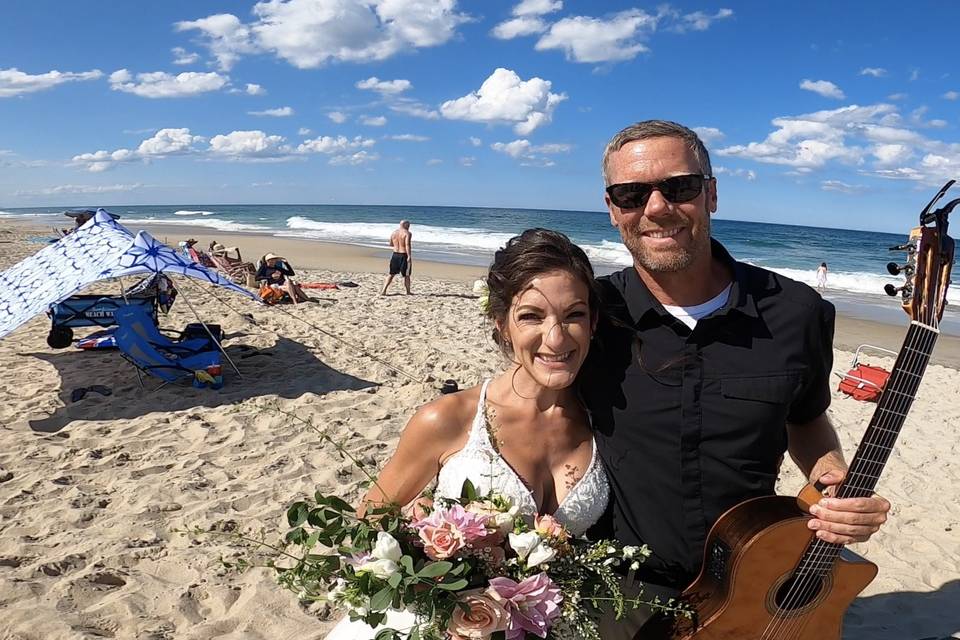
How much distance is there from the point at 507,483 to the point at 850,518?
935 mm

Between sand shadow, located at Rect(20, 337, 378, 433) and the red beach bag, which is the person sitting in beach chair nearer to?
sand shadow, located at Rect(20, 337, 378, 433)

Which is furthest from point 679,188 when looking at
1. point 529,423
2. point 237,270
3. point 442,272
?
point 442,272

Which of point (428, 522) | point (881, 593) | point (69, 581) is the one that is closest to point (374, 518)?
point (428, 522)

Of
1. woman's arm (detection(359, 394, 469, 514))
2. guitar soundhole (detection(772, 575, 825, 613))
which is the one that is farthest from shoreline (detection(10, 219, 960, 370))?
woman's arm (detection(359, 394, 469, 514))

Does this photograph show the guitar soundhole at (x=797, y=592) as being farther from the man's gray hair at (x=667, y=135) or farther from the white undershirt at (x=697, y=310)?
the man's gray hair at (x=667, y=135)

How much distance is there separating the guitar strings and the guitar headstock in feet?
0.14

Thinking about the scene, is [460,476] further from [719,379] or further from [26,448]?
[26,448]

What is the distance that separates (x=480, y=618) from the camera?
143 centimetres

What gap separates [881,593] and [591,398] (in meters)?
2.84

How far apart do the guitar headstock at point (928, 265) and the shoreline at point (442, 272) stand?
863 cm

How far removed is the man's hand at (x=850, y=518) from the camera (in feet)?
5.74

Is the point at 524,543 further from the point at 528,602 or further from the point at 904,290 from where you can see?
the point at 904,290

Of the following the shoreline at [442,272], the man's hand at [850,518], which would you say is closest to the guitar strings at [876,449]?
the man's hand at [850,518]

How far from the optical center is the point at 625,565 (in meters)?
2.03
